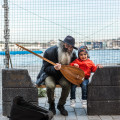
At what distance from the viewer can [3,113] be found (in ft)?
14.8

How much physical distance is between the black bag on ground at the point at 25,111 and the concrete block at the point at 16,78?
1076 mm

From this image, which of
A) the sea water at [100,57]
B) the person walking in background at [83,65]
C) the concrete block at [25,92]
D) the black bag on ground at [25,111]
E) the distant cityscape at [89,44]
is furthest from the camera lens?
the sea water at [100,57]

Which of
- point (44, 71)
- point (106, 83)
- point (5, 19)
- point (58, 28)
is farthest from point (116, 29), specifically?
point (5, 19)

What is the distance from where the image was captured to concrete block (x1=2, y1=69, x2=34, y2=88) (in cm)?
441

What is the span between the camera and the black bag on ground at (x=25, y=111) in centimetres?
312

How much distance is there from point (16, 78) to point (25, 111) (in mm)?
1261

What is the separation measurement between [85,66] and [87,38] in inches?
48.9

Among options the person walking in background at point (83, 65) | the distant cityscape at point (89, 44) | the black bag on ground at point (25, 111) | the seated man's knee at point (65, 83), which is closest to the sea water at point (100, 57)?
the distant cityscape at point (89, 44)

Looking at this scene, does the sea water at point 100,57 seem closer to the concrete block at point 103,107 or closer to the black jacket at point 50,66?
the black jacket at point 50,66

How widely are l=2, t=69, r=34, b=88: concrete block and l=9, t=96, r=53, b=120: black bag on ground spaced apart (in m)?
1.08

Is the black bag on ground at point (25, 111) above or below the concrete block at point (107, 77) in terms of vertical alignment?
below

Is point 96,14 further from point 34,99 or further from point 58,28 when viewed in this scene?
point 34,99

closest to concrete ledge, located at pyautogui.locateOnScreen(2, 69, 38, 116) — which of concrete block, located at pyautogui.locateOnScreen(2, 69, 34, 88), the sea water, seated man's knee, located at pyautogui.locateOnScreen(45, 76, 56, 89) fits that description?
concrete block, located at pyautogui.locateOnScreen(2, 69, 34, 88)

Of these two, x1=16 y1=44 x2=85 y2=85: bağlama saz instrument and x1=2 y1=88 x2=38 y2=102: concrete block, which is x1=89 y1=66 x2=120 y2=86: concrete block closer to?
x1=16 y1=44 x2=85 y2=85: bağlama saz instrument
